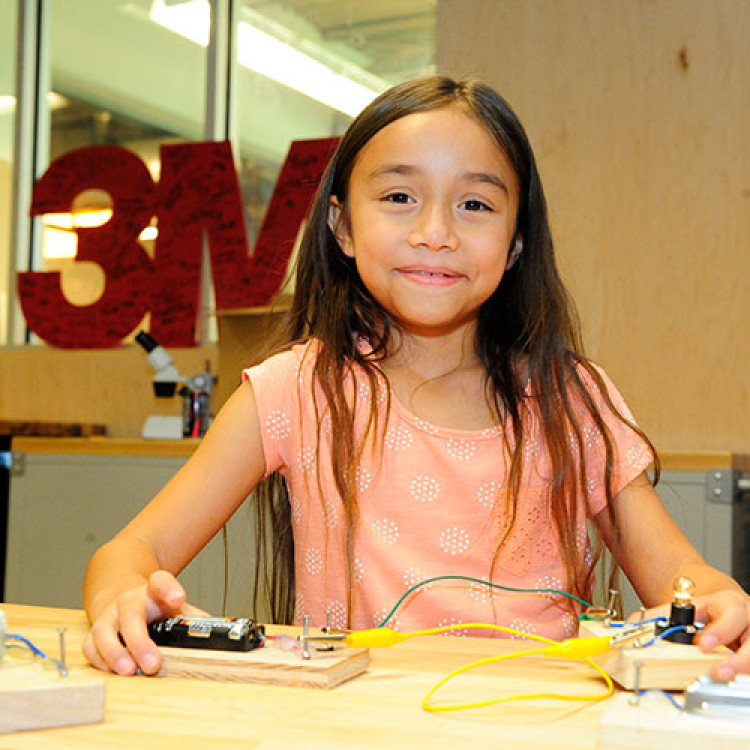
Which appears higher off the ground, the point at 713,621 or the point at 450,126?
the point at 450,126

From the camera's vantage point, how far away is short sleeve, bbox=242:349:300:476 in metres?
1.25

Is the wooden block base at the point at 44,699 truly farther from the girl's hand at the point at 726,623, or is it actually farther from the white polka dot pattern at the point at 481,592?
the white polka dot pattern at the point at 481,592

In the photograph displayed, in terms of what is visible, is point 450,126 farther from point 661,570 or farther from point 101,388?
point 101,388

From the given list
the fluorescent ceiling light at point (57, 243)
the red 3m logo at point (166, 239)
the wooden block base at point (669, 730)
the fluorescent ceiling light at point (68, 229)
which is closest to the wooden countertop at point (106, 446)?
the red 3m logo at point (166, 239)

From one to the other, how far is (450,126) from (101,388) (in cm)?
253

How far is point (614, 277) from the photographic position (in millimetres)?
2693

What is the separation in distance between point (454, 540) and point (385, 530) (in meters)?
0.08

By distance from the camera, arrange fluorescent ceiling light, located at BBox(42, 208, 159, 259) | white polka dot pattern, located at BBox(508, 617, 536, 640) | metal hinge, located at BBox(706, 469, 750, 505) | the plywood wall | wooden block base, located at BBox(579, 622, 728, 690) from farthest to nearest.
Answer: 1. fluorescent ceiling light, located at BBox(42, 208, 159, 259)
2. the plywood wall
3. metal hinge, located at BBox(706, 469, 750, 505)
4. white polka dot pattern, located at BBox(508, 617, 536, 640)
5. wooden block base, located at BBox(579, 622, 728, 690)

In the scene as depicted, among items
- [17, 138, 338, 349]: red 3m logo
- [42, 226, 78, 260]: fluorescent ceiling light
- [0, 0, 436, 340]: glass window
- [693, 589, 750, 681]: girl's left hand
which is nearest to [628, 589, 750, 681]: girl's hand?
[693, 589, 750, 681]: girl's left hand

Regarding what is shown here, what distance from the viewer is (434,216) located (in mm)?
1168

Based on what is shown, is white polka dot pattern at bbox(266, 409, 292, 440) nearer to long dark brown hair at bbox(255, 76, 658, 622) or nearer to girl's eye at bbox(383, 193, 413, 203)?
long dark brown hair at bbox(255, 76, 658, 622)

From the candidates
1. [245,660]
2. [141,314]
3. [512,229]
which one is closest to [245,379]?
[512,229]

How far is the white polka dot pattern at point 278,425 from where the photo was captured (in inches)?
49.3

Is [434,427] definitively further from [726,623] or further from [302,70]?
[302,70]
